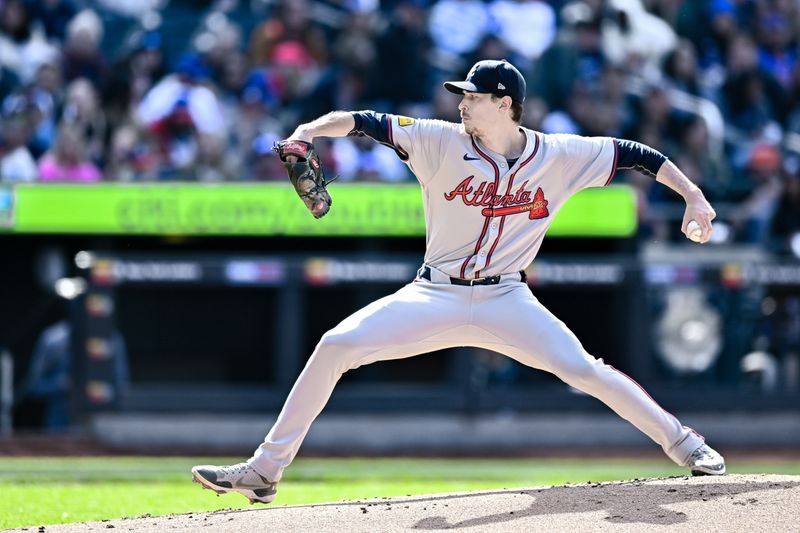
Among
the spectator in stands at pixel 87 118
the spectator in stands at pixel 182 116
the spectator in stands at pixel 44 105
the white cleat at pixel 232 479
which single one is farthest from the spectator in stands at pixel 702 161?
the white cleat at pixel 232 479

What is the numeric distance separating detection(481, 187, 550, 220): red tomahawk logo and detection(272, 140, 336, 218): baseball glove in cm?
71

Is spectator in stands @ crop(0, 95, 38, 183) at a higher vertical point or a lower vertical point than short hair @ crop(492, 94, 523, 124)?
lower

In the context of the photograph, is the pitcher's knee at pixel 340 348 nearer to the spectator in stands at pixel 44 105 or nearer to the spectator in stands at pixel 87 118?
the spectator in stands at pixel 87 118

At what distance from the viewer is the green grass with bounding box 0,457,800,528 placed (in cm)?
697

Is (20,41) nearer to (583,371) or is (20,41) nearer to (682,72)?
(682,72)

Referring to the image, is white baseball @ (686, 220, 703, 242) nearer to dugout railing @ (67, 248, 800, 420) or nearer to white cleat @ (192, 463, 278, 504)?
white cleat @ (192, 463, 278, 504)

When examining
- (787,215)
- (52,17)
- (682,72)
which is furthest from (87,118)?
(787,215)

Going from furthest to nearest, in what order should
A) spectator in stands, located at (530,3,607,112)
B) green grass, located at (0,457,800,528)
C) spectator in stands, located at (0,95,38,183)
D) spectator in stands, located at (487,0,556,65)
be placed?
spectator in stands, located at (487,0,556,65) → spectator in stands, located at (530,3,607,112) → spectator in stands, located at (0,95,38,183) → green grass, located at (0,457,800,528)

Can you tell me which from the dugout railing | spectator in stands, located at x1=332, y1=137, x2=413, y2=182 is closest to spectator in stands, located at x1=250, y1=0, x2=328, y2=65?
spectator in stands, located at x1=332, y1=137, x2=413, y2=182

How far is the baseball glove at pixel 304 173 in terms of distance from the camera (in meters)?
5.01

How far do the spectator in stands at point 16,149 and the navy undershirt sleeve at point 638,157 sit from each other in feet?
23.1

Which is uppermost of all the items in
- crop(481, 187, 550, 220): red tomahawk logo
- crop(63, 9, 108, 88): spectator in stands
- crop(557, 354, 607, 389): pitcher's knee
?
crop(63, 9, 108, 88): spectator in stands

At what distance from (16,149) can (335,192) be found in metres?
2.97

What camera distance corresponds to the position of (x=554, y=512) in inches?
193
